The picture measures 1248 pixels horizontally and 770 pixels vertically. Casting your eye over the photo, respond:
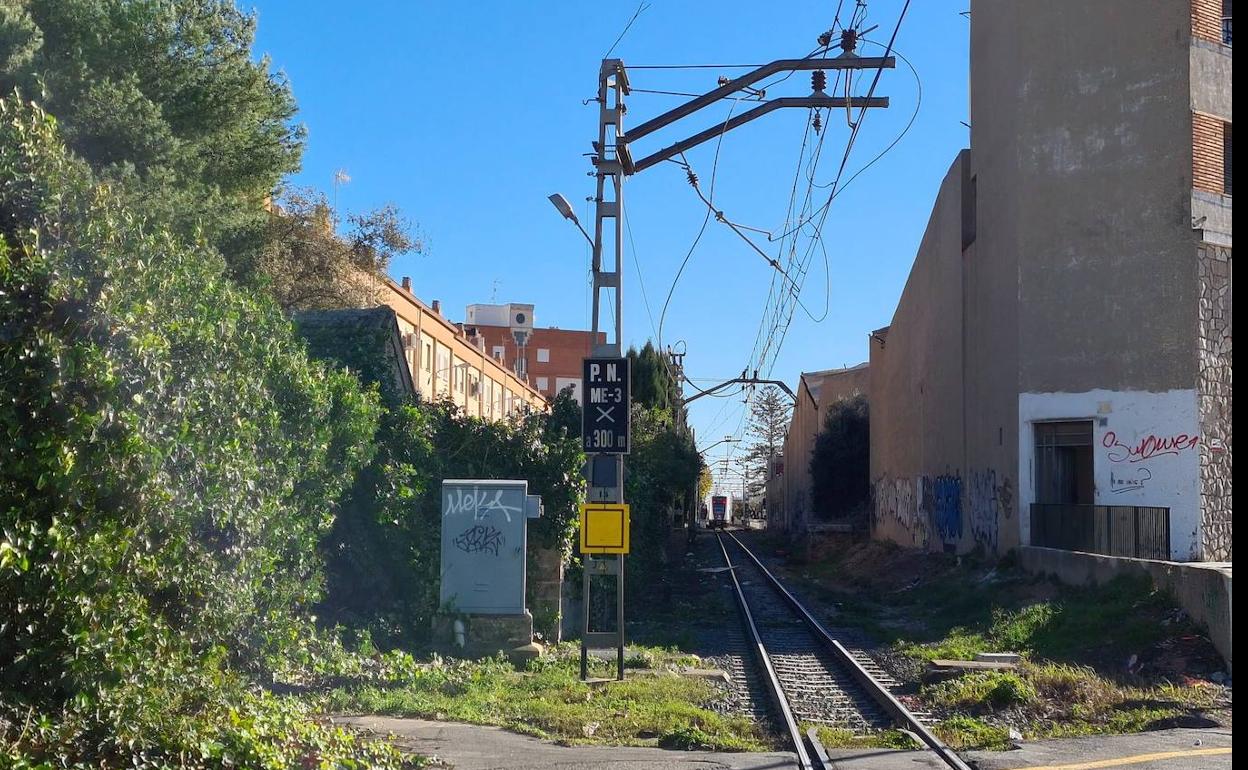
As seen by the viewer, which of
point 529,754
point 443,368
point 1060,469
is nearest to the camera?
point 529,754

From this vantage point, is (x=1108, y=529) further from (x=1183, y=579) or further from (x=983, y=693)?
(x=983, y=693)

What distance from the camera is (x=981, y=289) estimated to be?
27281mm

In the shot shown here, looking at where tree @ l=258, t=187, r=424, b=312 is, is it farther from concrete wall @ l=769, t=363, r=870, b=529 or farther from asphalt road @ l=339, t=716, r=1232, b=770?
concrete wall @ l=769, t=363, r=870, b=529

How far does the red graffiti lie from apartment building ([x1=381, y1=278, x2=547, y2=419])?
1923 centimetres

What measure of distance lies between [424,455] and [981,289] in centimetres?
1660

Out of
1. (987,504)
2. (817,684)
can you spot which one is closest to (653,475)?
(987,504)

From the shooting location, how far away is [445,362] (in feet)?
166

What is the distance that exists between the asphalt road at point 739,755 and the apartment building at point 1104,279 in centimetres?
1092

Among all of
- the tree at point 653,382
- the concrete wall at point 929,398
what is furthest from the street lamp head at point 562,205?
the tree at point 653,382

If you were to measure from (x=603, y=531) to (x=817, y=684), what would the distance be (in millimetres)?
3383

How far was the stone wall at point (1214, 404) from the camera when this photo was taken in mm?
21062

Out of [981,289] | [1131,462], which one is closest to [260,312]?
[1131,462]
